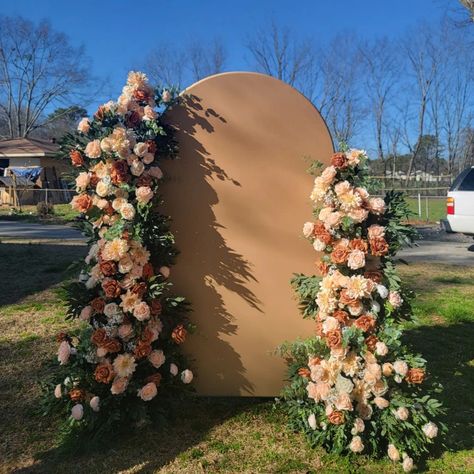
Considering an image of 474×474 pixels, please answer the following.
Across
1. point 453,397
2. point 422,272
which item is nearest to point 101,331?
point 453,397

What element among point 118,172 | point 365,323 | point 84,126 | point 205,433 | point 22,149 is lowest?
point 205,433

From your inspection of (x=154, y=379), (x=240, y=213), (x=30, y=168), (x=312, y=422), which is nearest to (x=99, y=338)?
(x=154, y=379)

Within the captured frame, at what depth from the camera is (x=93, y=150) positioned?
9.89ft

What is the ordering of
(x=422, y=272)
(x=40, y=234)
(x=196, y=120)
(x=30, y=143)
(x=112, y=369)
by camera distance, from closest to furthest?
(x=112, y=369)
(x=196, y=120)
(x=422, y=272)
(x=40, y=234)
(x=30, y=143)

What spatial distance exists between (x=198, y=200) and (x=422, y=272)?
5.78m

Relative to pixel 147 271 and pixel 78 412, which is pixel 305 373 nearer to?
pixel 147 271

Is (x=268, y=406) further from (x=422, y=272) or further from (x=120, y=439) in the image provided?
(x=422, y=272)

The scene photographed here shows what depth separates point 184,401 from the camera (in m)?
3.36

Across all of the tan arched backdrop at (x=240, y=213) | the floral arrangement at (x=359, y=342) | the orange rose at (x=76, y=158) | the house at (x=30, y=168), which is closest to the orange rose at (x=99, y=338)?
the tan arched backdrop at (x=240, y=213)

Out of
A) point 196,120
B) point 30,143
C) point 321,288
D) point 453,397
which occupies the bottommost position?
point 453,397

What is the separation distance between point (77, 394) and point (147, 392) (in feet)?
1.33

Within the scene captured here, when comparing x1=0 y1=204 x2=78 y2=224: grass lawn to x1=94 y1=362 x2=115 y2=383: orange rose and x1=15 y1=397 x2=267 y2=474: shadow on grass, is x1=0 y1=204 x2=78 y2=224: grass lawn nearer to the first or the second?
x1=15 y1=397 x2=267 y2=474: shadow on grass

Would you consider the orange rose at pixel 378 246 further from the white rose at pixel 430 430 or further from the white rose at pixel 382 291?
the white rose at pixel 430 430

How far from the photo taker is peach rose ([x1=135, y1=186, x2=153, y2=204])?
2975 mm
